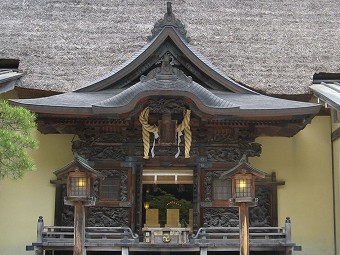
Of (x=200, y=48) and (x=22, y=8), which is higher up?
(x=22, y=8)

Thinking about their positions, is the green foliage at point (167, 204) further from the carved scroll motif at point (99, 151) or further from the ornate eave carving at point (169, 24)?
the ornate eave carving at point (169, 24)

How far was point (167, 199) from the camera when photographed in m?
16.7

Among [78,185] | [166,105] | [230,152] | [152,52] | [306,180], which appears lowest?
[78,185]

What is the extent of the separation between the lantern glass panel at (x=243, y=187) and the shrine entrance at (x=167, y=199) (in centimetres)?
278

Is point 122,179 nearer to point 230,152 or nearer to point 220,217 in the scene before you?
point 220,217

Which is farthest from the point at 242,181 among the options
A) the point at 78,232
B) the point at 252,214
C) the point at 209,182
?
the point at 252,214

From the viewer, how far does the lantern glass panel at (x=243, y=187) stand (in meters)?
11.1

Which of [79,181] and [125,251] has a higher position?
[79,181]

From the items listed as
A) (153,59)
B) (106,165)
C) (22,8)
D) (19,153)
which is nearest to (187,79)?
(153,59)

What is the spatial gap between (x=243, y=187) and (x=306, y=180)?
172 inches

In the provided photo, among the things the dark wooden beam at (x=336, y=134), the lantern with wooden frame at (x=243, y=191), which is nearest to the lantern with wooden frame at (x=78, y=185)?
the lantern with wooden frame at (x=243, y=191)

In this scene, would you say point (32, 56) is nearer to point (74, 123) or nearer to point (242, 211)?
point (74, 123)

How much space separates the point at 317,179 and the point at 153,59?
186 inches

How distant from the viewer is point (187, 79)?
523 inches
